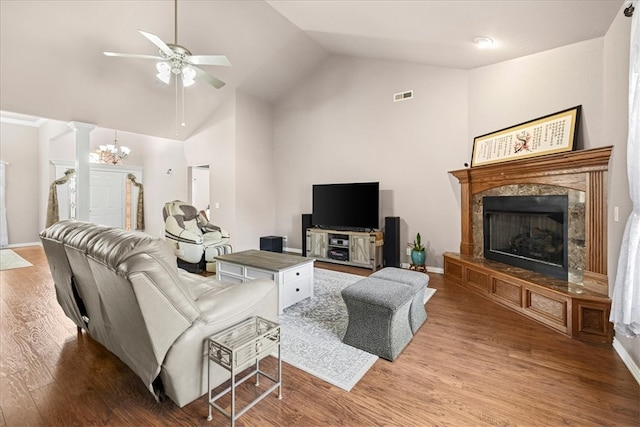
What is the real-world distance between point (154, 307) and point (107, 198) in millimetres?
8728

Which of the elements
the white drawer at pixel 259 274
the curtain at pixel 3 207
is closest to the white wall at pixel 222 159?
the white drawer at pixel 259 274

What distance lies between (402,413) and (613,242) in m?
2.37

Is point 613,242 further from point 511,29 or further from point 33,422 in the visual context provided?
point 33,422

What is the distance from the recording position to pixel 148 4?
3.86m

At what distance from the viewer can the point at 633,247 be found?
1707mm

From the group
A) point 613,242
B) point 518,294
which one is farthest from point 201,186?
point 613,242

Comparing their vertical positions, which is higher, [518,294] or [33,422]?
[518,294]

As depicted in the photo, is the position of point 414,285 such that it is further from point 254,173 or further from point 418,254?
point 254,173

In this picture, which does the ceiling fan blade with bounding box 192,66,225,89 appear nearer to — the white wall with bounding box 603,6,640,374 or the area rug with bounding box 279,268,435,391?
the area rug with bounding box 279,268,435,391

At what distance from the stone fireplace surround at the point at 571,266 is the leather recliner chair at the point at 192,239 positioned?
3.97 metres

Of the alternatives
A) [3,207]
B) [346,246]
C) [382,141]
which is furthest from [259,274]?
[3,207]

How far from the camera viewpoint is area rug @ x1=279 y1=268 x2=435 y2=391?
202cm

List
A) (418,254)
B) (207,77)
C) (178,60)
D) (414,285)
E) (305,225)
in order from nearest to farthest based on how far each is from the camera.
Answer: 1. (414,285)
2. (178,60)
3. (207,77)
4. (418,254)
5. (305,225)

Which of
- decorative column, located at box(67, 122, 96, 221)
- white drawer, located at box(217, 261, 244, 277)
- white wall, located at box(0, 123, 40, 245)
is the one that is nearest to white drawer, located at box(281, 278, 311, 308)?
white drawer, located at box(217, 261, 244, 277)
